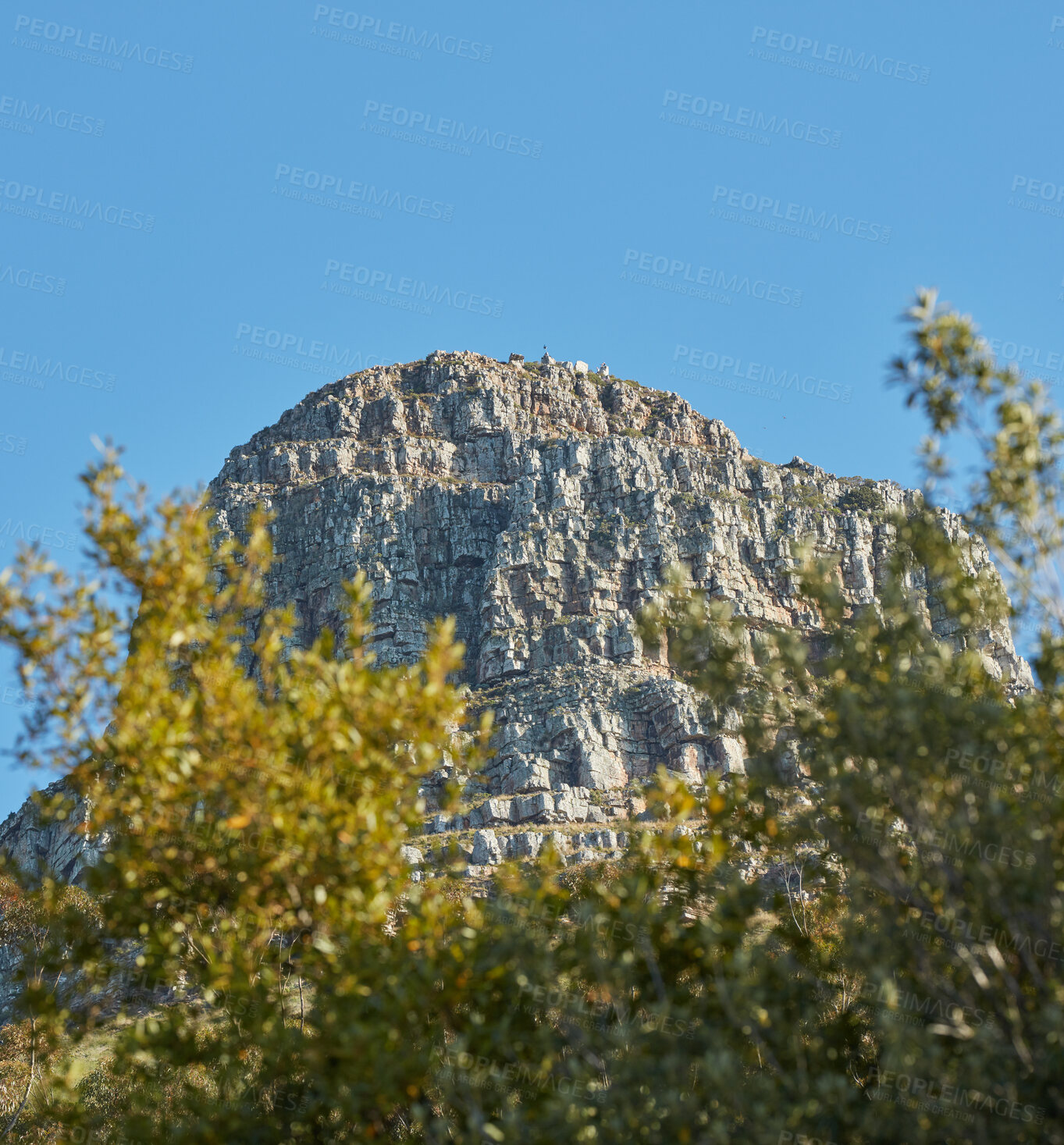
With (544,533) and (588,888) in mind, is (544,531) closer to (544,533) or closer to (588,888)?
(544,533)

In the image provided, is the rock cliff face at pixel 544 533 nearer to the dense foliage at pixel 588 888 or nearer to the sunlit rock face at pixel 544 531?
the sunlit rock face at pixel 544 531

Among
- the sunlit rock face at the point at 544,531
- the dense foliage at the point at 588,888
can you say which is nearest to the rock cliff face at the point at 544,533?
the sunlit rock face at the point at 544,531

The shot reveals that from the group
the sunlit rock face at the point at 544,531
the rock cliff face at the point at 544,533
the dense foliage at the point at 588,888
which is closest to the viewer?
the dense foliage at the point at 588,888

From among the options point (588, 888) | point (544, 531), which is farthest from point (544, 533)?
point (588, 888)

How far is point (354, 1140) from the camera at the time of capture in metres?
6.93

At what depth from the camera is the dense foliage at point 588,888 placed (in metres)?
6.67

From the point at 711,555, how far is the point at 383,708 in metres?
116

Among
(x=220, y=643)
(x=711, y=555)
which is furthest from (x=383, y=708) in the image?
(x=711, y=555)

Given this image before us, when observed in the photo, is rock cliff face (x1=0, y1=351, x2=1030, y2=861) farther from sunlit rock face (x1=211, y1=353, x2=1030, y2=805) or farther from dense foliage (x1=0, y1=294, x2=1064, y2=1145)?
dense foliage (x1=0, y1=294, x2=1064, y2=1145)

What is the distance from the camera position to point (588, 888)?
855 cm

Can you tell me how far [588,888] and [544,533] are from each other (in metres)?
113

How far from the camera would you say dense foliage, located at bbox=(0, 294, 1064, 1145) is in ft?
21.9

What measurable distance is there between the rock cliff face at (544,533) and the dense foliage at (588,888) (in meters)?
82.3

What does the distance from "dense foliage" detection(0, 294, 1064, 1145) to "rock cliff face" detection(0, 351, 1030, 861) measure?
270ft
